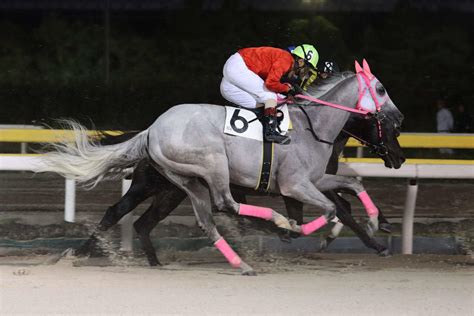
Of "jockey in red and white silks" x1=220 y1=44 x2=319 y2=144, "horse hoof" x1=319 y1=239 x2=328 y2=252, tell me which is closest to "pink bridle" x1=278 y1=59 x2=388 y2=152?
"jockey in red and white silks" x1=220 y1=44 x2=319 y2=144

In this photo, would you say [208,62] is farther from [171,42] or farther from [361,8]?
[361,8]

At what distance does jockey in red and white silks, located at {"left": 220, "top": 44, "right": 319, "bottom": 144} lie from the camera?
676cm

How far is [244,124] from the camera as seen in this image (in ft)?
22.1

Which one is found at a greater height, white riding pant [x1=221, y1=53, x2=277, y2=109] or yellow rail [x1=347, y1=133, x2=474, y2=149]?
white riding pant [x1=221, y1=53, x2=277, y2=109]

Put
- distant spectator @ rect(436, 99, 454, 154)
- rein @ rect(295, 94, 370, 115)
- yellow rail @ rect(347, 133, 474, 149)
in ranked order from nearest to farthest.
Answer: rein @ rect(295, 94, 370, 115)
yellow rail @ rect(347, 133, 474, 149)
distant spectator @ rect(436, 99, 454, 154)

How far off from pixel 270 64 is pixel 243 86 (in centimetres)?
24

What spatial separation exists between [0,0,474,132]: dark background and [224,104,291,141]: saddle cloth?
8.12 meters

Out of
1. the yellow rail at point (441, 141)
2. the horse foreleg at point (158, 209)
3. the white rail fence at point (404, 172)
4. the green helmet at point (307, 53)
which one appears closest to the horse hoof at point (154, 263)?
the horse foreleg at point (158, 209)

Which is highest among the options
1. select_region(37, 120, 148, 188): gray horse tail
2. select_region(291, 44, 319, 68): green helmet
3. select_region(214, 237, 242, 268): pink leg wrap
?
select_region(291, 44, 319, 68): green helmet

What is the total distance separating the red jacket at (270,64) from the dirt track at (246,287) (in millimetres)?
1270

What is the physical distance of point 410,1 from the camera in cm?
1628

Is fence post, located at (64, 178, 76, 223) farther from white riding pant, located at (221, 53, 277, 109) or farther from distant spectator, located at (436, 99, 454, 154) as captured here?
distant spectator, located at (436, 99, 454, 154)

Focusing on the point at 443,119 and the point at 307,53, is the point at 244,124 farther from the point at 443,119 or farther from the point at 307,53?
the point at 443,119

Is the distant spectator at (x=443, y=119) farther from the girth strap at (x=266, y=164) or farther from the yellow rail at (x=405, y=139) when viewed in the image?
the girth strap at (x=266, y=164)
